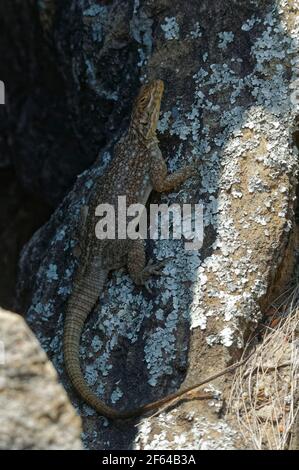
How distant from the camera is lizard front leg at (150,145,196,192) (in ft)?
15.0

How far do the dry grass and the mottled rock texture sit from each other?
0.11 metres

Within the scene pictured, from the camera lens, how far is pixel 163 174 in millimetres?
4742

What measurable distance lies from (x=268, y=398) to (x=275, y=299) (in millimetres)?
690

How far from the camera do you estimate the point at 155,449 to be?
12.1 feet

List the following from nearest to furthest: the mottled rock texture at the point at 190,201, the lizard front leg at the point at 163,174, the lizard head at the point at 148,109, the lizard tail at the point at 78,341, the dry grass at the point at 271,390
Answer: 1. the dry grass at the point at 271,390
2. the lizard tail at the point at 78,341
3. the mottled rock texture at the point at 190,201
4. the lizard front leg at the point at 163,174
5. the lizard head at the point at 148,109

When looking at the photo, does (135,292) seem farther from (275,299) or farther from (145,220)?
(275,299)

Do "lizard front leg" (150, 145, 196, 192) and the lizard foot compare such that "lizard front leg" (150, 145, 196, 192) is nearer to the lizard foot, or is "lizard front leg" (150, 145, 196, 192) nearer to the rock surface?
the lizard foot

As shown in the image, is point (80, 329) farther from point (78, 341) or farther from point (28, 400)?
point (28, 400)

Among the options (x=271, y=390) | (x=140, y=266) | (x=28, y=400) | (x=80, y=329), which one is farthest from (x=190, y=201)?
(x=28, y=400)

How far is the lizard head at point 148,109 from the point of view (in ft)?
15.6

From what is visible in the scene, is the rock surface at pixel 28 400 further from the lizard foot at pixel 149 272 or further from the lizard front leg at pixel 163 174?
the lizard front leg at pixel 163 174

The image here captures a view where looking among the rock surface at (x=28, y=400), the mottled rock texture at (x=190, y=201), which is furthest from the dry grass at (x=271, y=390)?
the rock surface at (x=28, y=400)

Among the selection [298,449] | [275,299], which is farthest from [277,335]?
[298,449]

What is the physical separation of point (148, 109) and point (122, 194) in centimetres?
60
